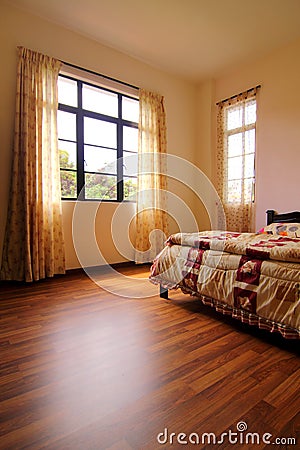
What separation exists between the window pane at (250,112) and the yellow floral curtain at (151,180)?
1278 mm

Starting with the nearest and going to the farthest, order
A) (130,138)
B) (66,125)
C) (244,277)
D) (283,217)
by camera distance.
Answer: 1. (244,277)
2. (66,125)
3. (283,217)
4. (130,138)

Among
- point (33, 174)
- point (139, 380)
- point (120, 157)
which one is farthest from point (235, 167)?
point (139, 380)

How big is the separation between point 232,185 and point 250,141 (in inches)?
27.6

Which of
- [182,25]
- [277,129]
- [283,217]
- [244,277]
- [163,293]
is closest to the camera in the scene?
[244,277]

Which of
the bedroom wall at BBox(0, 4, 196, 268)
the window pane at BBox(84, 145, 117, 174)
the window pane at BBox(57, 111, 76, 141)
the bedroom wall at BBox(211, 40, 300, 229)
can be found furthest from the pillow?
the window pane at BBox(57, 111, 76, 141)

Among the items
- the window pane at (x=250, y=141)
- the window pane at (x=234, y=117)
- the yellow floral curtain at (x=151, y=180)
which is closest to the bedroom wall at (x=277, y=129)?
the window pane at (x=250, y=141)

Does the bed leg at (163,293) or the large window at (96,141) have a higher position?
the large window at (96,141)

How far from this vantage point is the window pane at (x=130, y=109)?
378cm

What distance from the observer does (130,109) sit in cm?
386

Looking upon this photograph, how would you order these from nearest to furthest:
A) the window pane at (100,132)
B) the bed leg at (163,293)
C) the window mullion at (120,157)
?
the bed leg at (163,293)
the window pane at (100,132)
the window mullion at (120,157)

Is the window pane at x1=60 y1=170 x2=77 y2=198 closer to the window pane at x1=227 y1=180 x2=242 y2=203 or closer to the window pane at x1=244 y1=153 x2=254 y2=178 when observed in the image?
the window pane at x1=227 y1=180 x2=242 y2=203

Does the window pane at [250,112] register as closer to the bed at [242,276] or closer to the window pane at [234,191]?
the window pane at [234,191]

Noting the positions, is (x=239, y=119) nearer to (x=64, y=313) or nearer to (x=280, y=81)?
(x=280, y=81)

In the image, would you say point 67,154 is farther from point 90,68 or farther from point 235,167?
point 235,167
